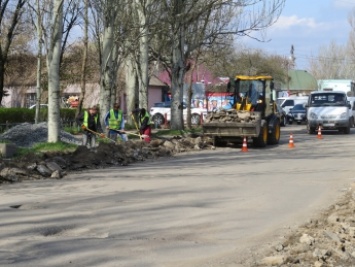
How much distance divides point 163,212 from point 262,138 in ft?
46.9

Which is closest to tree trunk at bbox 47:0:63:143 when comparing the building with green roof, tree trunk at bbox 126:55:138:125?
tree trunk at bbox 126:55:138:125

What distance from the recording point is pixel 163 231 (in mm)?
8805

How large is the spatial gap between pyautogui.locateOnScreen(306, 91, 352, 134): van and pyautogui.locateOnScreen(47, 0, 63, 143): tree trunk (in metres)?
16.7

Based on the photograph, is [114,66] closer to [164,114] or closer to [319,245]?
[319,245]

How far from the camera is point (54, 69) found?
762 inches

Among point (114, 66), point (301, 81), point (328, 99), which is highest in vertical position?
point (301, 81)

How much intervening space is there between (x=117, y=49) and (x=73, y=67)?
21.1m

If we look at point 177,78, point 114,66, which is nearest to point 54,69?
point 114,66

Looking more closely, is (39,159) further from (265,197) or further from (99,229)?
(99,229)

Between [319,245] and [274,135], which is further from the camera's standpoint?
[274,135]

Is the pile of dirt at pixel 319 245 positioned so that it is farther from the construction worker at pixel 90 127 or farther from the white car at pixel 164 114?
the white car at pixel 164 114

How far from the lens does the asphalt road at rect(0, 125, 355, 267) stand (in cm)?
755

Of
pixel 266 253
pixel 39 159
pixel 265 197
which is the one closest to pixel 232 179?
pixel 265 197

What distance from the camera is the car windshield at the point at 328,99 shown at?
33.4 metres
